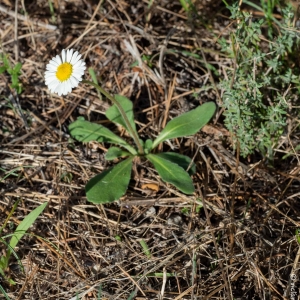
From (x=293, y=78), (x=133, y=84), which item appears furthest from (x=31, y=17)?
(x=293, y=78)

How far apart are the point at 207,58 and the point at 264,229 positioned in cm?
126

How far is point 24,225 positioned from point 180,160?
3.04ft

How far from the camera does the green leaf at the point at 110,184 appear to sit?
8.28ft

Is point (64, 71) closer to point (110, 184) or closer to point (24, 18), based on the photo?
point (110, 184)

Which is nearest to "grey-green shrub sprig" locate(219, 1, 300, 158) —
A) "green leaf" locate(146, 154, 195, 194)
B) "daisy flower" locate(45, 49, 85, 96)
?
"green leaf" locate(146, 154, 195, 194)

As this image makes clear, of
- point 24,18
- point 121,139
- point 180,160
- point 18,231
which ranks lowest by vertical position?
point 18,231

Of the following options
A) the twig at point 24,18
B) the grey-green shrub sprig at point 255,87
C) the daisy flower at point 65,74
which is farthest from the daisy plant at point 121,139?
the twig at point 24,18

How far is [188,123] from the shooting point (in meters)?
2.80

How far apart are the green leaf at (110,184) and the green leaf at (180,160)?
0.70 ft

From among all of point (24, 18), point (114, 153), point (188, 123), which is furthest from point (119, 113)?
point (24, 18)

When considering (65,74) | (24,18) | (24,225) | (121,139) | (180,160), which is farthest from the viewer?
(24,18)

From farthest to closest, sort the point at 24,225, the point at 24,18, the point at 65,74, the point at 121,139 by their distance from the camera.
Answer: the point at 24,18, the point at 121,139, the point at 24,225, the point at 65,74

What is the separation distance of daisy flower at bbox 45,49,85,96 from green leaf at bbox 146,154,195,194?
2.21 feet

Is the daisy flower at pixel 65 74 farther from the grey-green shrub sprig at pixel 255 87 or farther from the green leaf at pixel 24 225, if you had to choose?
→ the grey-green shrub sprig at pixel 255 87
